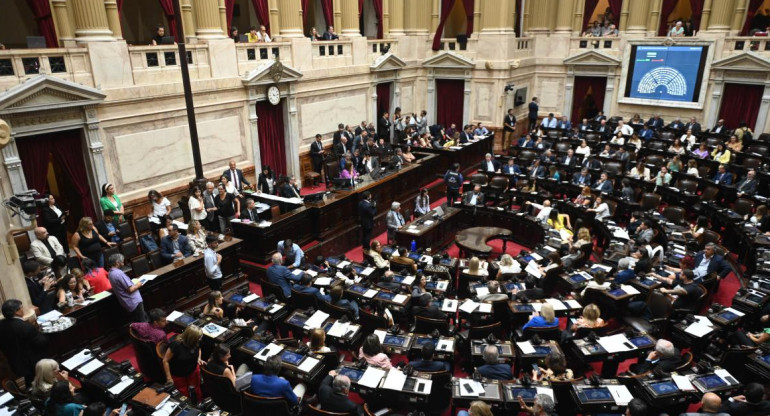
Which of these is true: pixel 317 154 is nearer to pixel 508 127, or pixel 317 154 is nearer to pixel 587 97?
pixel 508 127

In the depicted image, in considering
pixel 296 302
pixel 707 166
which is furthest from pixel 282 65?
pixel 707 166

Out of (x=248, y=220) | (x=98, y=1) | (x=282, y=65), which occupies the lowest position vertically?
(x=248, y=220)

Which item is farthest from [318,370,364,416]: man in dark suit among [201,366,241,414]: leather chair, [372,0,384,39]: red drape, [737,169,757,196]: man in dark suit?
[372,0,384,39]: red drape

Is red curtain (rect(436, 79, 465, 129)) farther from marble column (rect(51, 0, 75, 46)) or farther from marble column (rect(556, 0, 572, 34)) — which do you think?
marble column (rect(51, 0, 75, 46))

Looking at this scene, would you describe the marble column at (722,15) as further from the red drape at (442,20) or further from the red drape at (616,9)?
the red drape at (442,20)

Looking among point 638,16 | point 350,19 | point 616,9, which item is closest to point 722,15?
point 638,16

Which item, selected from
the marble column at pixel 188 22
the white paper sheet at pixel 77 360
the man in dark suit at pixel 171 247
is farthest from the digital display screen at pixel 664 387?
the marble column at pixel 188 22

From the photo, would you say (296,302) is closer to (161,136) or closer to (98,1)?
(161,136)

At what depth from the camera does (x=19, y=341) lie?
6.40 metres

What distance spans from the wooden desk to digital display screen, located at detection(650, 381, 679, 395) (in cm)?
757

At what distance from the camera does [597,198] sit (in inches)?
488

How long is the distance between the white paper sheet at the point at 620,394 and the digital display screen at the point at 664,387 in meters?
0.29

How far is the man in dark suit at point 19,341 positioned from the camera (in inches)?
248

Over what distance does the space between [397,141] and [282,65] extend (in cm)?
586
